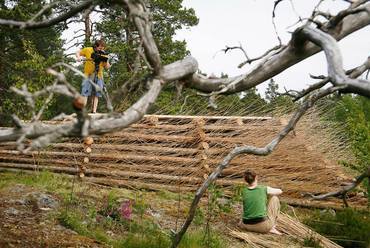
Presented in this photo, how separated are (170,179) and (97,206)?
8.16ft

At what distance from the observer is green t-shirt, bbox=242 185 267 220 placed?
7.65 m

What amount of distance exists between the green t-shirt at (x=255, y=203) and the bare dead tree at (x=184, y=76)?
378 centimetres

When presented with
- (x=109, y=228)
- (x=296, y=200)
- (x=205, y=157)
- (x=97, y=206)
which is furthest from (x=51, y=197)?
(x=296, y=200)

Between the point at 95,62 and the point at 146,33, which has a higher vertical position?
the point at 95,62

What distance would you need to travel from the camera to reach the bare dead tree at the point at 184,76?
7.90 feet

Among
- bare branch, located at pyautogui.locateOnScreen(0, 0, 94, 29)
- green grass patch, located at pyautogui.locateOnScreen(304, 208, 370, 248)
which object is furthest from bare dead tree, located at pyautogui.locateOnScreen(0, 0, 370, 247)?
green grass patch, located at pyautogui.locateOnScreen(304, 208, 370, 248)

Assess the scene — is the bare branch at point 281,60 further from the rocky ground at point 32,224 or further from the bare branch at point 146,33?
the rocky ground at point 32,224

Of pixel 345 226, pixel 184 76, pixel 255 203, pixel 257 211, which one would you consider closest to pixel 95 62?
pixel 255 203

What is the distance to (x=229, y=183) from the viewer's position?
9523mm

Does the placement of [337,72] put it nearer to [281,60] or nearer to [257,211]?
[281,60]

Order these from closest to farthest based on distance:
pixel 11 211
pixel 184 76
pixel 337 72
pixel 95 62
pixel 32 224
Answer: pixel 337 72
pixel 184 76
pixel 32 224
pixel 11 211
pixel 95 62

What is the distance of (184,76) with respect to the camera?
3.53m

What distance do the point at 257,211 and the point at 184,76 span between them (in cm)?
453

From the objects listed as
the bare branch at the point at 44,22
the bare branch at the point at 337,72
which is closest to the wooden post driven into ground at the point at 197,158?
the bare branch at the point at 44,22
